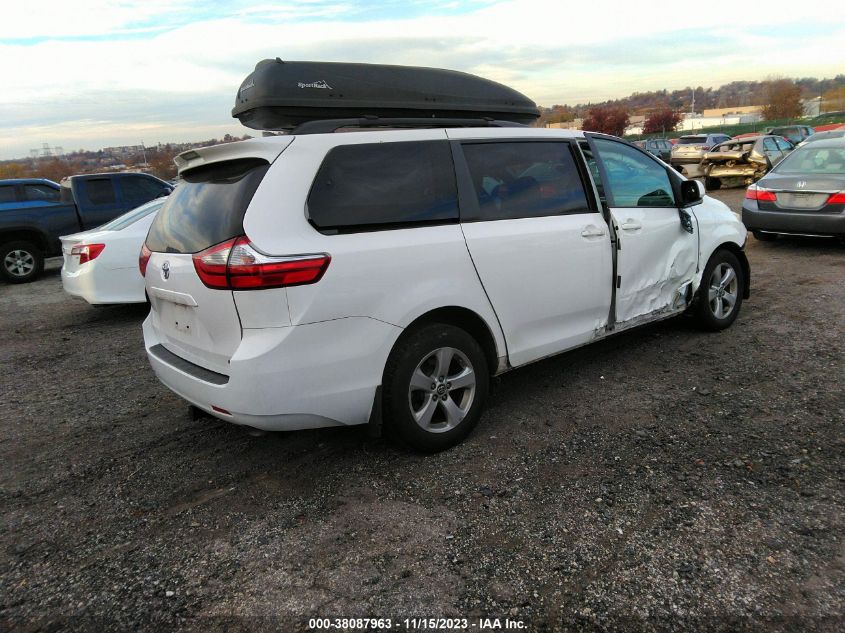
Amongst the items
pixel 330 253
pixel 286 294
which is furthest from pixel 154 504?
pixel 330 253

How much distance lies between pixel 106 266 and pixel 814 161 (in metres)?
9.81

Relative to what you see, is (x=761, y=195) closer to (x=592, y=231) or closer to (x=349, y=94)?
(x=592, y=231)

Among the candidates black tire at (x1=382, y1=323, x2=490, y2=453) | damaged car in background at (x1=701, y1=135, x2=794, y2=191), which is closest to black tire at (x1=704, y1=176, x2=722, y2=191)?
damaged car in background at (x1=701, y1=135, x2=794, y2=191)

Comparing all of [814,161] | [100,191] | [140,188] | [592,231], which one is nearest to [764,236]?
[814,161]

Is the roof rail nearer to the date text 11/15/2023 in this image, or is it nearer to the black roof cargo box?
the black roof cargo box

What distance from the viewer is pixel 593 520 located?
2832mm

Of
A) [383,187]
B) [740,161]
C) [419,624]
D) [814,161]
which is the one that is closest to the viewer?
[419,624]

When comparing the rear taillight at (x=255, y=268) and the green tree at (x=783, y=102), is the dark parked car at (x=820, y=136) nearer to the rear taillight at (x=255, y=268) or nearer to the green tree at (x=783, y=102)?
the rear taillight at (x=255, y=268)

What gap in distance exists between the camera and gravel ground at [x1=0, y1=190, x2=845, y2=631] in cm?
238

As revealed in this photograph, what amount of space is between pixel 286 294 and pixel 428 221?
3.07 feet

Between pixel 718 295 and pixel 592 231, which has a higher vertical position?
pixel 592 231

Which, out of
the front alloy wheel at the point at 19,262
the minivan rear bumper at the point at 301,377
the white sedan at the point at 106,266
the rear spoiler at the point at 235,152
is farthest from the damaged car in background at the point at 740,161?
the rear spoiler at the point at 235,152

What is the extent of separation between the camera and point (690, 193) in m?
4.91

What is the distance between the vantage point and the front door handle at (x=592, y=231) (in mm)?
4039
